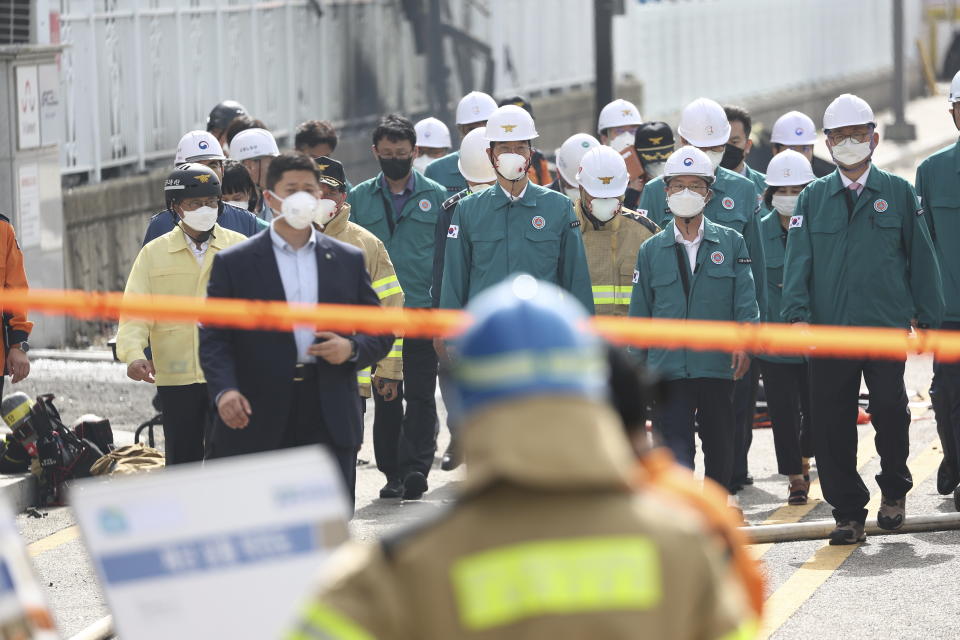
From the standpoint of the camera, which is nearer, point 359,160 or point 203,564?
point 203,564

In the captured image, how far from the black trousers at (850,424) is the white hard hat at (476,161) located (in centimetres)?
295

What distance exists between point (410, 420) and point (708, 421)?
207cm

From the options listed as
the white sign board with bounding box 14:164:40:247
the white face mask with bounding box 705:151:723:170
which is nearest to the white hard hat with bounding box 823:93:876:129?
the white face mask with bounding box 705:151:723:170

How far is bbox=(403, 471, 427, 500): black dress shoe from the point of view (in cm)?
982

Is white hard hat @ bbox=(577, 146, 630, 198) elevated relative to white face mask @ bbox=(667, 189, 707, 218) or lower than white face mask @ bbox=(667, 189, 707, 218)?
elevated

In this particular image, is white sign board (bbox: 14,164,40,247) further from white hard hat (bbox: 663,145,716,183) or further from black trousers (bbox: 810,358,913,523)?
black trousers (bbox: 810,358,913,523)

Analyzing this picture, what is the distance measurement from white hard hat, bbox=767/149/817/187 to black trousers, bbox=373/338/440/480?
216 cm

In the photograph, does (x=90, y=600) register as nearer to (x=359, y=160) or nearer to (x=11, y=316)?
(x=11, y=316)

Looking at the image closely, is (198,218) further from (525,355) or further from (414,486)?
(525,355)

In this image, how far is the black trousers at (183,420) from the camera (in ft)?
26.4

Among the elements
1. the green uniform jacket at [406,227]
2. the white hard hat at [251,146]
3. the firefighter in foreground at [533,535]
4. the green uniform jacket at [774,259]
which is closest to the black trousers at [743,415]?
the green uniform jacket at [774,259]

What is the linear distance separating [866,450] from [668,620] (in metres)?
8.35

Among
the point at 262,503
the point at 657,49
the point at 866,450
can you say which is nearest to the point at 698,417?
the point at 866,450

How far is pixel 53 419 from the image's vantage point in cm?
969
